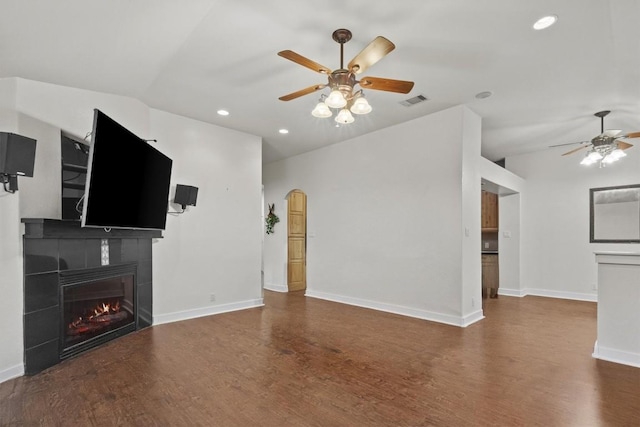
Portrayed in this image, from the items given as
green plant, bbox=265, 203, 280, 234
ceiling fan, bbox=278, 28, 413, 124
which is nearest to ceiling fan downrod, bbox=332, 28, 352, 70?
ceiling fan, bbox=278, 28, 413, 124

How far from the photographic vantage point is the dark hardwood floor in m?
2.23

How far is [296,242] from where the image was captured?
721 cm

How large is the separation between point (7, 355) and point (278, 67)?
11.5 ft

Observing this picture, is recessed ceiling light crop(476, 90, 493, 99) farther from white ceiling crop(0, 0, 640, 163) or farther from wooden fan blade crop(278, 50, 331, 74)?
wooden fan blade crop(278, 50, 331, 74)

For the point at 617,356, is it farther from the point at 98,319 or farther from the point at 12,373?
the point at 12,373

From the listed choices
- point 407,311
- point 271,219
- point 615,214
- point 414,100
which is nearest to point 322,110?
point 414,100

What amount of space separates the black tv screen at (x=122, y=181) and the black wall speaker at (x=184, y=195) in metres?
0.36

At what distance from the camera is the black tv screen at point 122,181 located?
2.77 meters

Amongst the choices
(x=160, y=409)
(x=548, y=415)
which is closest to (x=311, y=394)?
(x=160, y=409)

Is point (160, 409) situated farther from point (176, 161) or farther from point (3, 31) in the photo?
point (176, 161)

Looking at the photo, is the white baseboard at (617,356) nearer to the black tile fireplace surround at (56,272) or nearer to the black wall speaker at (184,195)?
the black wall speaker at (184,195)

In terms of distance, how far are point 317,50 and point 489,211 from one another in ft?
18.5

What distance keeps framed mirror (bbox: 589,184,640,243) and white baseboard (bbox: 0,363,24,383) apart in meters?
8.19

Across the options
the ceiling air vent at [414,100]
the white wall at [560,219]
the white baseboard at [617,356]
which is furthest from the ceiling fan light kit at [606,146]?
the white baseboard at [617,356]
